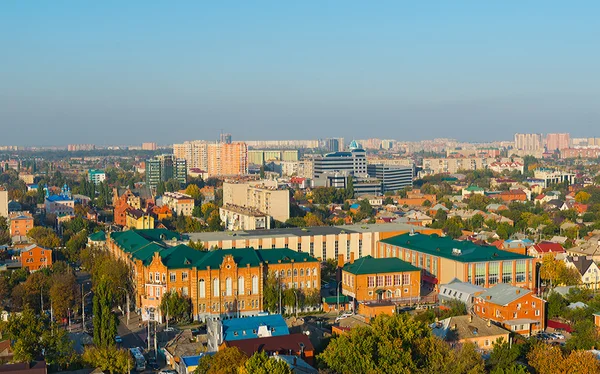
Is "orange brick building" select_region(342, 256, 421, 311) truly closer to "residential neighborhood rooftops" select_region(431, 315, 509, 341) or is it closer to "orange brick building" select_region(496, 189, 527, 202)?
"residential neighborhood rooftops" select_region(431, 315, 509, 341)

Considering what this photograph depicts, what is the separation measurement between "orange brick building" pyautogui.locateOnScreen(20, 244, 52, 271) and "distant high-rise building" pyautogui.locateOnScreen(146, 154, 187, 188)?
43.9 m

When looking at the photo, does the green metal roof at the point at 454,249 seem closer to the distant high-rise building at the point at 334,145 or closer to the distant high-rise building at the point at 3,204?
the distant high-rise building at the point at 3,204

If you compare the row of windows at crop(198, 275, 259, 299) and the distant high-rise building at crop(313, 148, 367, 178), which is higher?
the distant high-rise building at crop(313, 148, 367, 178)

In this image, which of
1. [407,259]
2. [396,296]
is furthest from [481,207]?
[396,296]

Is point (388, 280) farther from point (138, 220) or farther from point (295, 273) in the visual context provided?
point (138, 220)

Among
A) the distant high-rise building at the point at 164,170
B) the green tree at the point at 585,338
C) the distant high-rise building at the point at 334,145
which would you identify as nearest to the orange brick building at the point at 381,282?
the green tree at the point at 585,338

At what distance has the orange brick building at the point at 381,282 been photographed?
963 inches

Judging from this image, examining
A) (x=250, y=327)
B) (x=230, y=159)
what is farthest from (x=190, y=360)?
(x=230, y=159)

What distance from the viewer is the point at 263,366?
521 inches

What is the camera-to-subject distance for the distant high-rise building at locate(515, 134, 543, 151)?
527 feet

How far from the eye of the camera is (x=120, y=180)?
84.7 metres

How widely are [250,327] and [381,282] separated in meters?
8.17

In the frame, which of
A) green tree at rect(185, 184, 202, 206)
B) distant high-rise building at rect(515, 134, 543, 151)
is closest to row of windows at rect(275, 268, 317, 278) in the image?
green tree at rect(185, 184, 202, 206)

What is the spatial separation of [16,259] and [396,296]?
16889 millimetres
